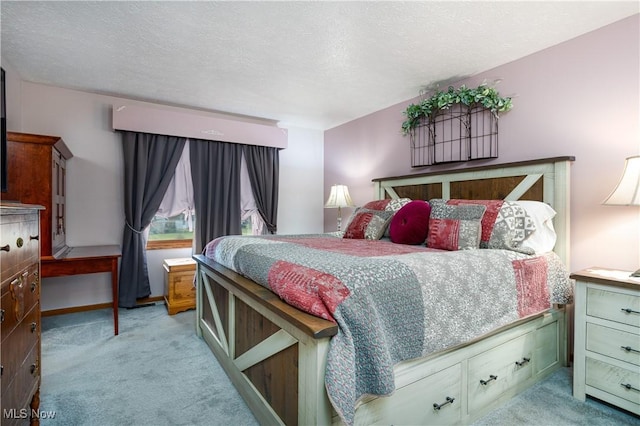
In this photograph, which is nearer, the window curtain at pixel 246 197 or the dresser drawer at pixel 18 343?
the dresser drawer at pixel 18 343

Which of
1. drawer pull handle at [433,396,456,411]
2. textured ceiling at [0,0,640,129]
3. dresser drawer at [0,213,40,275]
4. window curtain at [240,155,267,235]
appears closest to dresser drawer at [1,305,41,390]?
dresser drawer at [0,213,40,275]

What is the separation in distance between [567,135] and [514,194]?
0.54 meters

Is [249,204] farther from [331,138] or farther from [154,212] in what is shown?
[331,138]

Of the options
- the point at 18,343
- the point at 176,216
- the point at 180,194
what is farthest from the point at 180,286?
the point at 18,343

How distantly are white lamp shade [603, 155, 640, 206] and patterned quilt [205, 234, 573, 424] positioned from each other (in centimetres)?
52

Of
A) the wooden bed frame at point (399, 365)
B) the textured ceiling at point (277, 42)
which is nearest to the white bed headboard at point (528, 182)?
the wooden bed frame at point (399, 365)

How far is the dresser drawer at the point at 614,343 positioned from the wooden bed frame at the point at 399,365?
9.8 inches

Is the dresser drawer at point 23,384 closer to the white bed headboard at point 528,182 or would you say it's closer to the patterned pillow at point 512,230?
the patterned pillow at point 512,230

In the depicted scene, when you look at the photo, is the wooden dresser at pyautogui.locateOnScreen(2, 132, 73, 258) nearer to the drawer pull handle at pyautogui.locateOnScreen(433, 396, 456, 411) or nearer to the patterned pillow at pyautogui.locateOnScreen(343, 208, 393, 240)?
the patterned pillow at pyautogui.locateOnScreen(343, 208, 393, 240)

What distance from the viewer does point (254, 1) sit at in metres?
1.95

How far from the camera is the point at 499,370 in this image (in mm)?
1802

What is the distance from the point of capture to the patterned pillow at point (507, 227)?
2.12 meters

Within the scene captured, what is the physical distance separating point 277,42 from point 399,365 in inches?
89.2

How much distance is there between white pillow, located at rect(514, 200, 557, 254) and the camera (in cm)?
217
